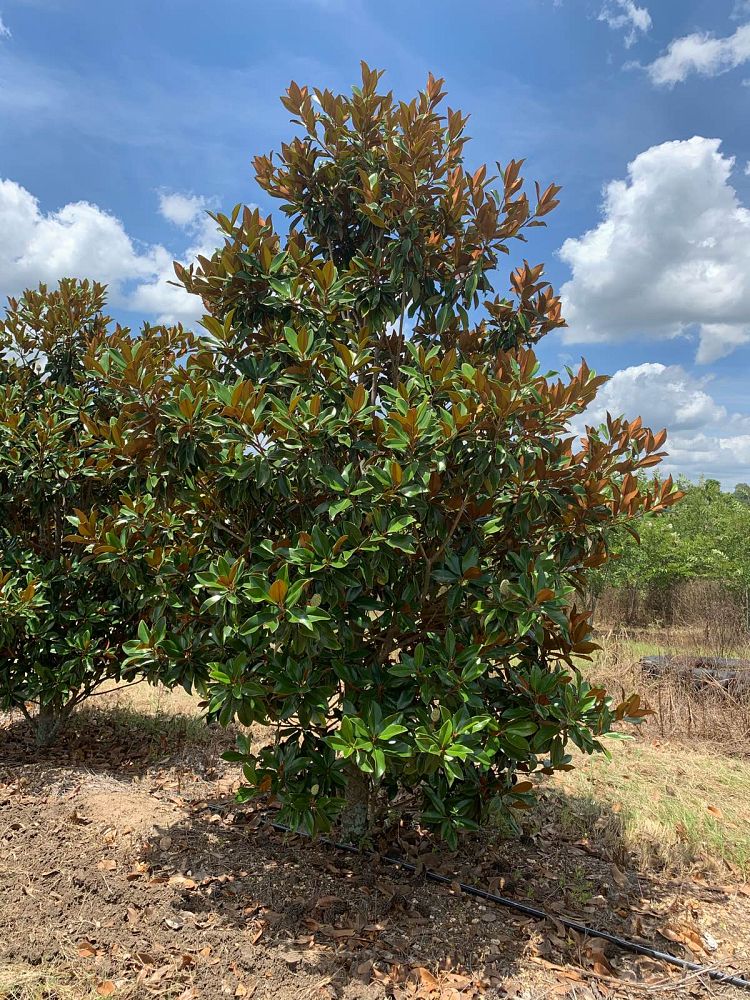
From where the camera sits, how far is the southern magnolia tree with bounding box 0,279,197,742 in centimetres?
491

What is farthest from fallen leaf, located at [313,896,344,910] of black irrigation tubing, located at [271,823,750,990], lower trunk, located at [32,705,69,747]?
lower trunk, located at [32,705,69,747]

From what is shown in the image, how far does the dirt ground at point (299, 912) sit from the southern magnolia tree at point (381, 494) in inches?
20.5

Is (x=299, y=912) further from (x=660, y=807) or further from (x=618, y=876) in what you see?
(x=660, y=807)

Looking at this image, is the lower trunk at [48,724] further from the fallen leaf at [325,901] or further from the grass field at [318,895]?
the fallen leaf at [325,901]

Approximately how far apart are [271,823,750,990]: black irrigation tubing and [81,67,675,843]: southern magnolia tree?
0.32 meters

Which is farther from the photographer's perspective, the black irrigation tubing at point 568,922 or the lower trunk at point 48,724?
the lower trunk at point 48,724

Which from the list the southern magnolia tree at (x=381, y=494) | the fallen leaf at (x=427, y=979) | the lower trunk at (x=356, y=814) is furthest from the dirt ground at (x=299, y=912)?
the southern magnolia tree at (x=381, y=494)

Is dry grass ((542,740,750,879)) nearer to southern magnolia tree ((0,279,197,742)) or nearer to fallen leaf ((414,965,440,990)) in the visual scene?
fallen leaf ((414,965,440,990))

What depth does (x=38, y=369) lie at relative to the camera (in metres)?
5.79

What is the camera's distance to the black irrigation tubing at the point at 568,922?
3.00 metres

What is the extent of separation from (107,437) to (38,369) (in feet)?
9.66

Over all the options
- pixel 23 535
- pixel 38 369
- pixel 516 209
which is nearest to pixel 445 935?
pixel 516 209

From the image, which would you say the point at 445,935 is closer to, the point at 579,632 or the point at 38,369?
the point at 579,632

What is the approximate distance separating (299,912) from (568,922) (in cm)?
140
